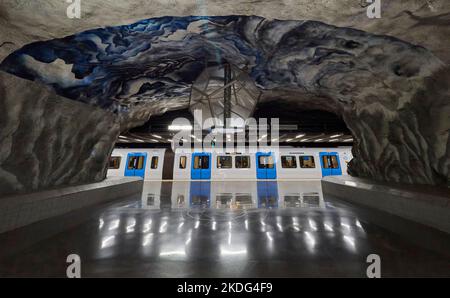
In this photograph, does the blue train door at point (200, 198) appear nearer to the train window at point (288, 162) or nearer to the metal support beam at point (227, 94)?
the metal support beam at point (227, 94)

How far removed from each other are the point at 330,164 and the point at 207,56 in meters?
10.7

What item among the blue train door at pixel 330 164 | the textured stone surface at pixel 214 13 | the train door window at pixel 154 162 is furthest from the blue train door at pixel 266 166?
the textured stone surface at pixel 214 13

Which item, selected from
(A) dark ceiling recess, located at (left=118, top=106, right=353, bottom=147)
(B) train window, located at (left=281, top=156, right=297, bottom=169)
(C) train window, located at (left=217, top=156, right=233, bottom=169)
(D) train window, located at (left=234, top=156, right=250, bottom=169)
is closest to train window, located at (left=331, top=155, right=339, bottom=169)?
(B) train window, located at (left=281, top=156, right=297, bottom=169)

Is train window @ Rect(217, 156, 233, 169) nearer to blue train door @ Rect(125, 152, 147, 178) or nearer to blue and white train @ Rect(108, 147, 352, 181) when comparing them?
blue and white train @ Rect(108, 147, 352, 181)

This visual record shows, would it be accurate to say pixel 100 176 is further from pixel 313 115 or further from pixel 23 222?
pixel 313 115

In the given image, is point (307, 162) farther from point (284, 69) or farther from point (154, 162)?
point (154, 162)

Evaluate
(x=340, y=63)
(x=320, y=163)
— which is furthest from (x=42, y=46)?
(x=320, y=163)

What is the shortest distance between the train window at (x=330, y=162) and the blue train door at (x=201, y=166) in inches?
267

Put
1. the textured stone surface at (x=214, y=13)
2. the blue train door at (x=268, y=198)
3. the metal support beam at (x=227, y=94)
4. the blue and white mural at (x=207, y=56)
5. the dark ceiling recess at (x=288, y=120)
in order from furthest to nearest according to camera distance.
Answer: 1. the dark ceiling recess at (x=288, y=120)
2. the blue train door at (x=268, y=198)
3. the metal support beam at (x=227, y=94)
4. the blue and white mural at (x=207, y=56)
5. the textured stone surface at (x=214, y=13)

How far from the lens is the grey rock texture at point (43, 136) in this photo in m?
3.45

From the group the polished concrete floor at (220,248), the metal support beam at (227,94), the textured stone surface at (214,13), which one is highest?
the metal support beam at (227,94)

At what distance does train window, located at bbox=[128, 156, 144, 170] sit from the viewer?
40.5 feet

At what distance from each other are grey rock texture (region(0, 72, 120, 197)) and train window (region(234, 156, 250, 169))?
7654 millimetres

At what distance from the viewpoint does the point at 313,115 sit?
8.72 m
